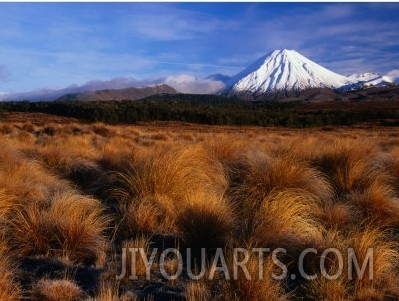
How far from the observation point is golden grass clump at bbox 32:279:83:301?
10.9ft

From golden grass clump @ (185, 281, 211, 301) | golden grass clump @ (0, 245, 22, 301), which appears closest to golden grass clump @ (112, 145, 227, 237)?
golden grass clump @ (0, 245, 22, 301)

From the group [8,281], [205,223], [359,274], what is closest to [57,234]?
[8,281]

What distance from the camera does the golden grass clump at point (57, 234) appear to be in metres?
4.18

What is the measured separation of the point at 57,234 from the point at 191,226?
1.34 meters

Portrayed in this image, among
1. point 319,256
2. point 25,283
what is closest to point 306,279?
point 319,256

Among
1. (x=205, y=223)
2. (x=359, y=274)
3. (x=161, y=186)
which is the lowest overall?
(x=359, y=274)

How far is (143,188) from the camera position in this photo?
5.82 metres

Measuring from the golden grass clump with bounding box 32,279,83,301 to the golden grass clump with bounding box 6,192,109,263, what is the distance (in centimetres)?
58

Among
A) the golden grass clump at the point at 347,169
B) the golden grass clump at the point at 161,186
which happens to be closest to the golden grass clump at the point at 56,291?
the golden grass clump at the point at 161,186

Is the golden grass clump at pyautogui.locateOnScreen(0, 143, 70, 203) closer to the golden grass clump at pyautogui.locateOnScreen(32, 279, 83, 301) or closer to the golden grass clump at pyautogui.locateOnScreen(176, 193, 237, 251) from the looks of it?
the golden grass clump at pyautogui.locateOnScreen(176, 193, 237, 251)

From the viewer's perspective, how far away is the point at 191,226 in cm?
482

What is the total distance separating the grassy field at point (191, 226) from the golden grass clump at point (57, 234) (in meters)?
0.01

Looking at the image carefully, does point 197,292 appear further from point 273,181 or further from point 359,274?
point 273,181

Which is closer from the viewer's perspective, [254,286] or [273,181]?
[254,286]
